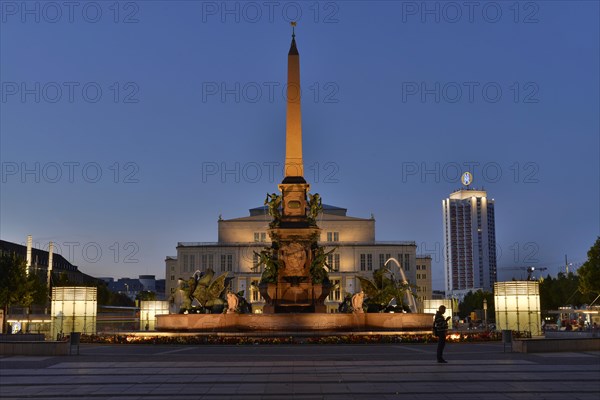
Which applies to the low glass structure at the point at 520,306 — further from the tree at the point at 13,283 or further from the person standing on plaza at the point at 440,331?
the tree at the point at 13,283

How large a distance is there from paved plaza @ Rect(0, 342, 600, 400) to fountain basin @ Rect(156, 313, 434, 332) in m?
12.0

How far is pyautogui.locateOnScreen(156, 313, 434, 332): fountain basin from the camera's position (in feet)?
125

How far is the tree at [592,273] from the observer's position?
67062 millimetres

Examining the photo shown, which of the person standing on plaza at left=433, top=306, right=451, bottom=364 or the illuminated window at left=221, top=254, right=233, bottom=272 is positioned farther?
the illuminated window at left=221, top=254, right=233, bottom=272

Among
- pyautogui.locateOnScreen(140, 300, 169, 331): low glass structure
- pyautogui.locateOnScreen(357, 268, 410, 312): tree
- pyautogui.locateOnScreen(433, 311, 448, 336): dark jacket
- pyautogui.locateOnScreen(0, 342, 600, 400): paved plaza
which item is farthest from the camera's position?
pyautogui.locateOnScreen(140, 300, 169, 331): low glass structure

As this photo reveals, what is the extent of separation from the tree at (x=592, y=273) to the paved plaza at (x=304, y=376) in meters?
45.3

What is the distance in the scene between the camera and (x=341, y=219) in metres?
145

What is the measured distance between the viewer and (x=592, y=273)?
6719cm

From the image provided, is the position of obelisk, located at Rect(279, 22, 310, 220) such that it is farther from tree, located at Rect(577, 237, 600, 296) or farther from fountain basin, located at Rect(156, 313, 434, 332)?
tree, located at Rect(577, 237, 600, 296)

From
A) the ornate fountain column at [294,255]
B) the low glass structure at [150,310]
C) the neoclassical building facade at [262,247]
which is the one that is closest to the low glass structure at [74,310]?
the ornate fountain column at [294,255]

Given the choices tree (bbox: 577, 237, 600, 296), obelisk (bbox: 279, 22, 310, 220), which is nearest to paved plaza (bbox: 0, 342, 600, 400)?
obelisk (bbox: 279, 22, 310, 220)

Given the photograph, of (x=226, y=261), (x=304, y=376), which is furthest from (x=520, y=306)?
(x=226, y=261)

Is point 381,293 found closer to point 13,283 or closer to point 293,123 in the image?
point 293,123

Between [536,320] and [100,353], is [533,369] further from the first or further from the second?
[536,320]
